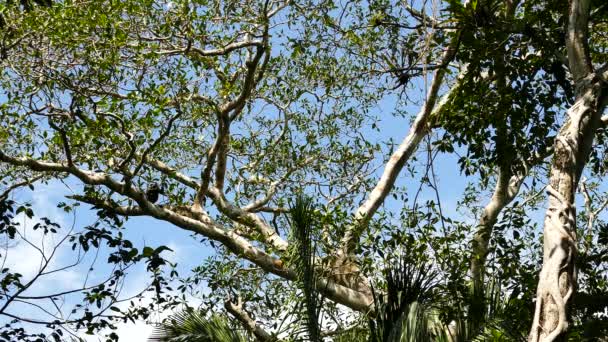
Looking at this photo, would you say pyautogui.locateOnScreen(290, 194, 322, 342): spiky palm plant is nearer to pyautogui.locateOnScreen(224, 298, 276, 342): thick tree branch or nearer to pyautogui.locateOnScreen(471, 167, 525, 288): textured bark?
pyautogui.locateOnScreen(471, 167, 525, 288): textured bark

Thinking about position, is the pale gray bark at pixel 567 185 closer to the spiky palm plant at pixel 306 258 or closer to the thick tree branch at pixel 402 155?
the spiky palm plant at pixel 306 258

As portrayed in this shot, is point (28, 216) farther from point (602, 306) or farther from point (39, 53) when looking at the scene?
point (602, 306)

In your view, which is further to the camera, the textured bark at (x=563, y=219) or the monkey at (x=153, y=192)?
the monkey at (x=153, y=192)

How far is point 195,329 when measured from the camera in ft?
20.4

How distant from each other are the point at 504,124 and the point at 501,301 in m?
1.31

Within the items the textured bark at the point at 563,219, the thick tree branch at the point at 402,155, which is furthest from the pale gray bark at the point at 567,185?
the thick tree branch at the point at 402,155

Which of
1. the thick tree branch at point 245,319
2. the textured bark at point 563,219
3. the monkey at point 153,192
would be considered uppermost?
the monkey at point 153,192

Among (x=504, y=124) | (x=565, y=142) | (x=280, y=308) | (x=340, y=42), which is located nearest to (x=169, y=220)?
(x=280, y=308)

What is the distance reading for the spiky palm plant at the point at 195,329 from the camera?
6027 millimetres

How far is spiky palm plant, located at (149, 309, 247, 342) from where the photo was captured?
6.03m

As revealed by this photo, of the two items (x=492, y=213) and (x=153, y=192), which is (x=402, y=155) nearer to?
(x=492, y=213)

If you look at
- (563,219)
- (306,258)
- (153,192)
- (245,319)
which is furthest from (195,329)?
(563,219)

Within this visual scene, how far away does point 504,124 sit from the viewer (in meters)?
6.16

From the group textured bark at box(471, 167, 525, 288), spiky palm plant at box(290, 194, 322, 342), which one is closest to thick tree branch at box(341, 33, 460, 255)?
textured bark at box(471, 167, 525, 288)
